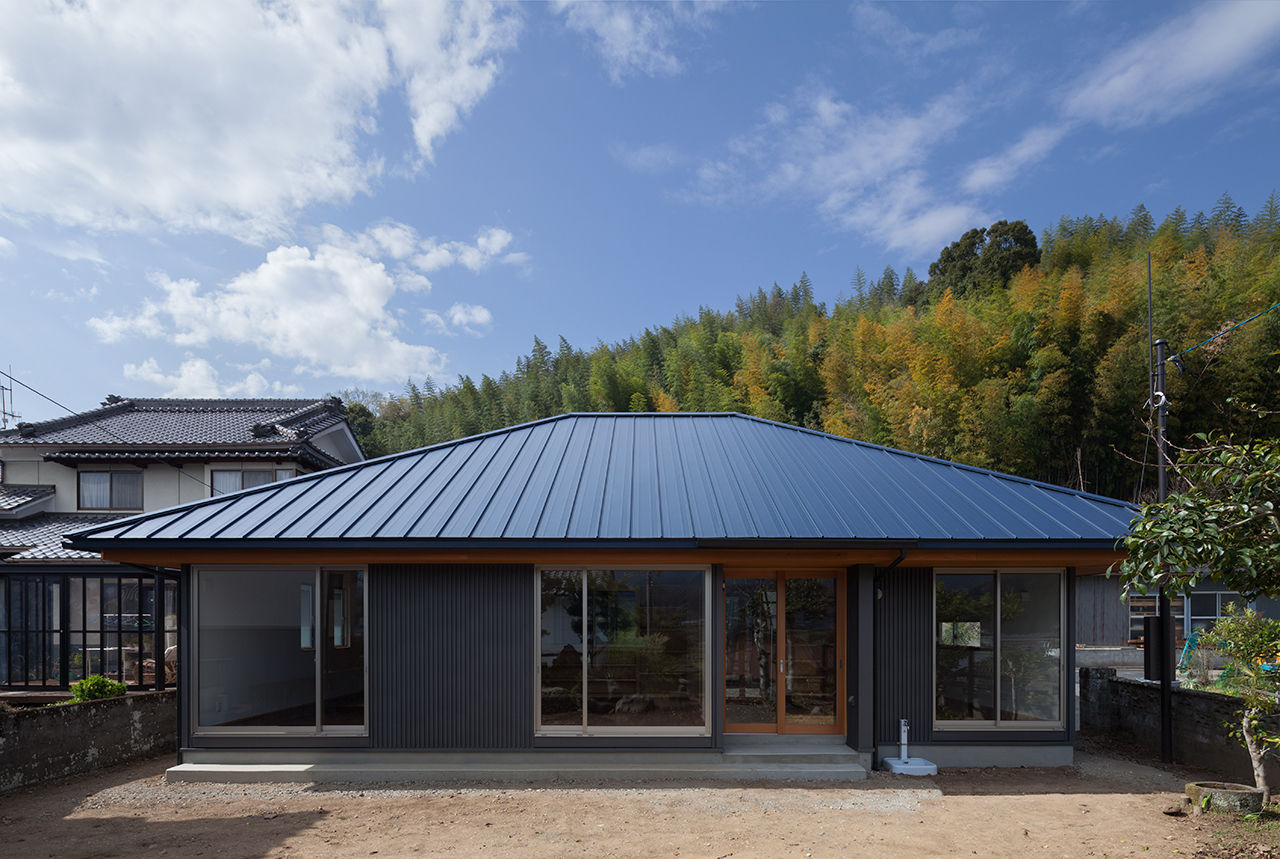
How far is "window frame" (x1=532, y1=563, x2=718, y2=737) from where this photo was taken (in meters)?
7.01

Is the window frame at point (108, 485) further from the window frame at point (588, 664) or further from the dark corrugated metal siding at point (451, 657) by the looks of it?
the window frame at point (588, 664)

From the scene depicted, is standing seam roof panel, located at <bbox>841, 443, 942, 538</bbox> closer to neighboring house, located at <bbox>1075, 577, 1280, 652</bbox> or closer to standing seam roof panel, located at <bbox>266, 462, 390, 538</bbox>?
standing seam roof panel, located at <bbox>266, 462, 390, 538</bbox>

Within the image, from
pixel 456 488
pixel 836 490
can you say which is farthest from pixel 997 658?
pixel 456 488

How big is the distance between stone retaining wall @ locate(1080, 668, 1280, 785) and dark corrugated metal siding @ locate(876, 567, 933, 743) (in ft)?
9.55

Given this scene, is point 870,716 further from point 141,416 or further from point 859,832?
point 141,416

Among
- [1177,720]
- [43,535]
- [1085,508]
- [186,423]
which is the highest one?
[186,423]

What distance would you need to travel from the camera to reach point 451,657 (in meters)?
7.10

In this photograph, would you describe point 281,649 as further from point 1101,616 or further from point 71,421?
point 1101,616

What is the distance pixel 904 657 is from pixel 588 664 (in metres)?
3.27

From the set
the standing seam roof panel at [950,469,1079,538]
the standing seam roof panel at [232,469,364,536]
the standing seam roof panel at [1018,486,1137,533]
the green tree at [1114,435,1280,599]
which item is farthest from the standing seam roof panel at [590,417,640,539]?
the standing seam roof panel at [1018,486,1137,533]

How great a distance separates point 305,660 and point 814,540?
525 cm

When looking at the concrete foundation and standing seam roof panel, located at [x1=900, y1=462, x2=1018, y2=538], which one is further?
standing seam roof panel, located at [x1=900, y1=462, x2=1018, y2=538]

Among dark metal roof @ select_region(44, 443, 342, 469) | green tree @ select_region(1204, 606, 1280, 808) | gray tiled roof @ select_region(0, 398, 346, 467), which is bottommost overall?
green tree @ select_region(1204, 606, 1280, 808)

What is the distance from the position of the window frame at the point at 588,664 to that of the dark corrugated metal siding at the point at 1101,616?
46.5ft
